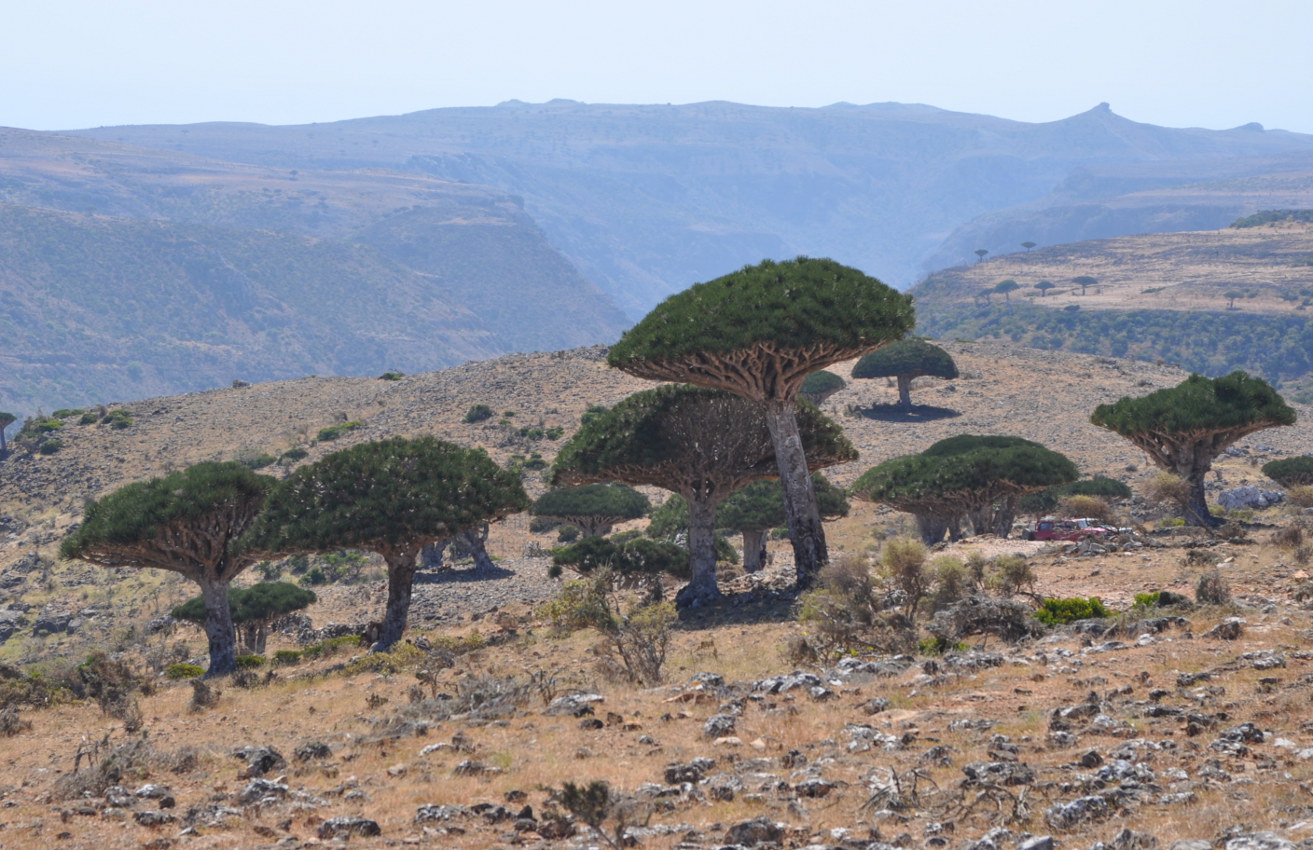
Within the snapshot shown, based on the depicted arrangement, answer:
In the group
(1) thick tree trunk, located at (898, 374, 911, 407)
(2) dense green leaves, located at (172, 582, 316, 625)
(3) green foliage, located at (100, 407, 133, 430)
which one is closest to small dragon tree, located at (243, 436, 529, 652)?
(2) dense green leaves, located at (172, 582, 316, 625)

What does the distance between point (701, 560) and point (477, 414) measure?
5432 cm

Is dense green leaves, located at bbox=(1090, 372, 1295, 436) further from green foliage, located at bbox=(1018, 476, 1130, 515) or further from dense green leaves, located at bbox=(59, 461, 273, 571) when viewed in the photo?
dense green leaves, located at bbox=(59, 461, 273, 571)

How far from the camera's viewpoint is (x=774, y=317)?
88.6 ft

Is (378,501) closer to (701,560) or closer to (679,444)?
(679,444)

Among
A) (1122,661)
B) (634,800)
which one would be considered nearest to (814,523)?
(1122,661)

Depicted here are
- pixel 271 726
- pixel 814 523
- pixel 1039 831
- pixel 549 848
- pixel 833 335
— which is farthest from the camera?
pixel 814 523

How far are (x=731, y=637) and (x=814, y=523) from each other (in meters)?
5.64

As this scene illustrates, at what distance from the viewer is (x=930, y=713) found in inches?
559

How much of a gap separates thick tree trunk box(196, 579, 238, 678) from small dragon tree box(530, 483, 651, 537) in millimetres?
20687

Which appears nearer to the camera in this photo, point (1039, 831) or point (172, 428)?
point (1039, 831)

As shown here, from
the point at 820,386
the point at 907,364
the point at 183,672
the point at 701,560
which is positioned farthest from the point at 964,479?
the point at 907,364

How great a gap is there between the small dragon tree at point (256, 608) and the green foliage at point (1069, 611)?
2577 cm

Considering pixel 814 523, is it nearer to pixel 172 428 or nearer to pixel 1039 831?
pixel 1039 831

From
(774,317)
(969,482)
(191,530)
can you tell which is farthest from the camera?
(969,482)
